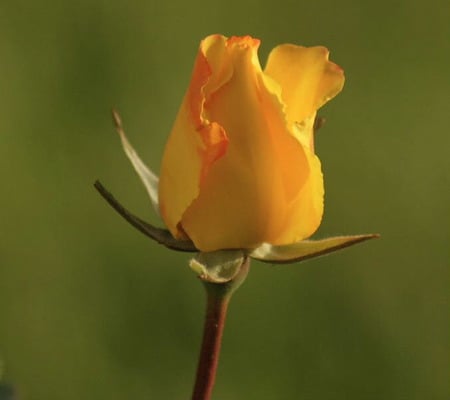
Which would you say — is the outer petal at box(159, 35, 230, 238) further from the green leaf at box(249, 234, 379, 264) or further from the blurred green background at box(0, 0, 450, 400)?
the blurred green background at box(0, 0, 450, 400)

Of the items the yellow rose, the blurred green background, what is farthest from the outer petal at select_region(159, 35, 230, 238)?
the blurred green background

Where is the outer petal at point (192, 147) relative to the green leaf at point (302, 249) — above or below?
above

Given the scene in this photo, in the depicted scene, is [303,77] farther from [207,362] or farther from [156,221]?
[156,221]

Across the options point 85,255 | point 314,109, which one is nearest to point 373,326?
point 85,255

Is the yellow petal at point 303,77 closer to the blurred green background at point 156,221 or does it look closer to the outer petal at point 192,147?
the outer petal at point 192,147

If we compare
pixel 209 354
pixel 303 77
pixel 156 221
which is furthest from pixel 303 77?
pixel 156 221

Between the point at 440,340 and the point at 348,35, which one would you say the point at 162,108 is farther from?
the point at 440,340

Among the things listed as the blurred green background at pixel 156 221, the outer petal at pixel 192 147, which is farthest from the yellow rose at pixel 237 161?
the blurred green background at pixel 156 221
